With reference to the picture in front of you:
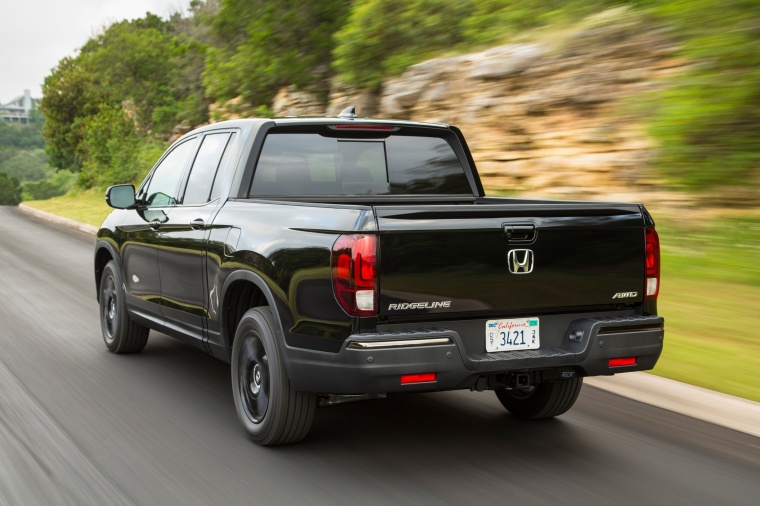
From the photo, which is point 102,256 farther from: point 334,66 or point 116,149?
point 116,149

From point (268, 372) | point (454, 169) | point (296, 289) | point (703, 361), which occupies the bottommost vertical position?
point (703, 361)

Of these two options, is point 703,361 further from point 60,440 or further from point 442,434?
point 60,440

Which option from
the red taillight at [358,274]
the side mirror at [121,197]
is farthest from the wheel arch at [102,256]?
the red taillight at [358,274]

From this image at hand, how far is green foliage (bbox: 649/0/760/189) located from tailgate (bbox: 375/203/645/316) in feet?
18.7

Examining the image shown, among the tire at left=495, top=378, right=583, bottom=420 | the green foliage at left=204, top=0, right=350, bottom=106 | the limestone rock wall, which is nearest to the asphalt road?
the tire at left=495, top=378, right=583, bottom=420

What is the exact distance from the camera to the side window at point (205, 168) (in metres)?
6.21

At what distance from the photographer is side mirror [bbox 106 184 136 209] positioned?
7.19m

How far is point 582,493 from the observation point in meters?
4.34

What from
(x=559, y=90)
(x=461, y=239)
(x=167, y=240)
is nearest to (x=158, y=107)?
(x=559, y=90)

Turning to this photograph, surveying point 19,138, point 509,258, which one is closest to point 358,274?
point 509,258

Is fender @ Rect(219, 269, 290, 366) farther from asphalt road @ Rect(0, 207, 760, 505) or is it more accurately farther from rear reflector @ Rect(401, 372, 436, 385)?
rear reflector @ Rect(401, 372, 436, 385)

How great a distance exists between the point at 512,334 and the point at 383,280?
80 centimetres

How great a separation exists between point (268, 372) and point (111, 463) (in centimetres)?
94

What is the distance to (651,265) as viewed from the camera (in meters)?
5.11
